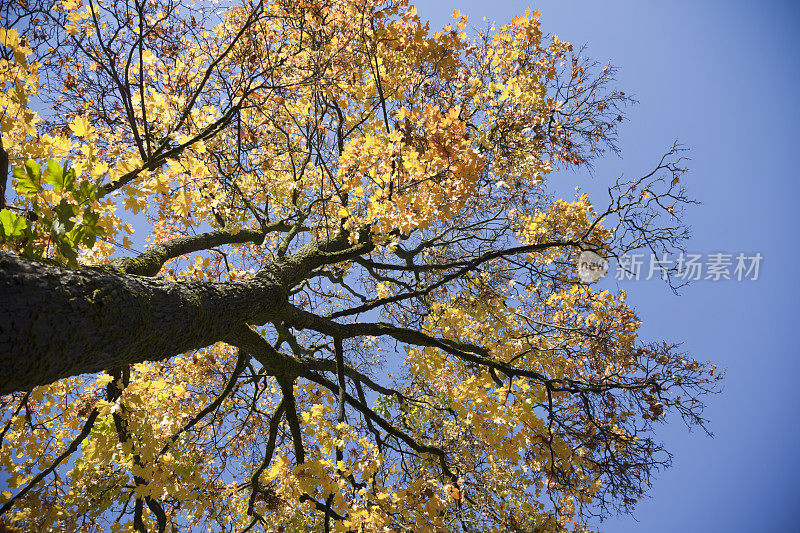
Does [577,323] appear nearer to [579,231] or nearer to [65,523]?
[579,231]

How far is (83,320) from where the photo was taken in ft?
5.21

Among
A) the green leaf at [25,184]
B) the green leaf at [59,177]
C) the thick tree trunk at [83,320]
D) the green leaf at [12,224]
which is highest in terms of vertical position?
the green leaf at [25,184]

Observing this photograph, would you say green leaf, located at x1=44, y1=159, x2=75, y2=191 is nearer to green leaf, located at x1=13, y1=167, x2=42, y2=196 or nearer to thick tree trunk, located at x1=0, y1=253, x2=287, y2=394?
green leaf, located at x1=13, y1=167, x2=42, y2=196

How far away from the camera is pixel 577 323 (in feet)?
23.5

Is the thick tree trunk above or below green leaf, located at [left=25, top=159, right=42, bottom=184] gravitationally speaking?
below

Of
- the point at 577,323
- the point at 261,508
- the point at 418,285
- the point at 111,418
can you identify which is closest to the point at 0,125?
the point at 111,418

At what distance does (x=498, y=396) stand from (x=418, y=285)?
12.3 ft

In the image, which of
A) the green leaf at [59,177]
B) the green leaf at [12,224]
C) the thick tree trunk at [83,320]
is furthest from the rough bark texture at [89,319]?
the green leaf at [59,177]

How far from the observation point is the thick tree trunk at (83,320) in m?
1.36

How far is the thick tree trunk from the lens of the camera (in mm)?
1358

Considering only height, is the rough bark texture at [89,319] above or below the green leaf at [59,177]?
below

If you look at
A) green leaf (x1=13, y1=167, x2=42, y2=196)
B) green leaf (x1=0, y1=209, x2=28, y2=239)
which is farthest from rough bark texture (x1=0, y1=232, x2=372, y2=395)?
green leaf (x1=13, y1=167, x2=42, y2=196)

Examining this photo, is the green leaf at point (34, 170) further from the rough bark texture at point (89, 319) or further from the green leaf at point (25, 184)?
the rough bark texture at point (89, 319)

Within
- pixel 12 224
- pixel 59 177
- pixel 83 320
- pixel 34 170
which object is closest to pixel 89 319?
pixel 83 320
